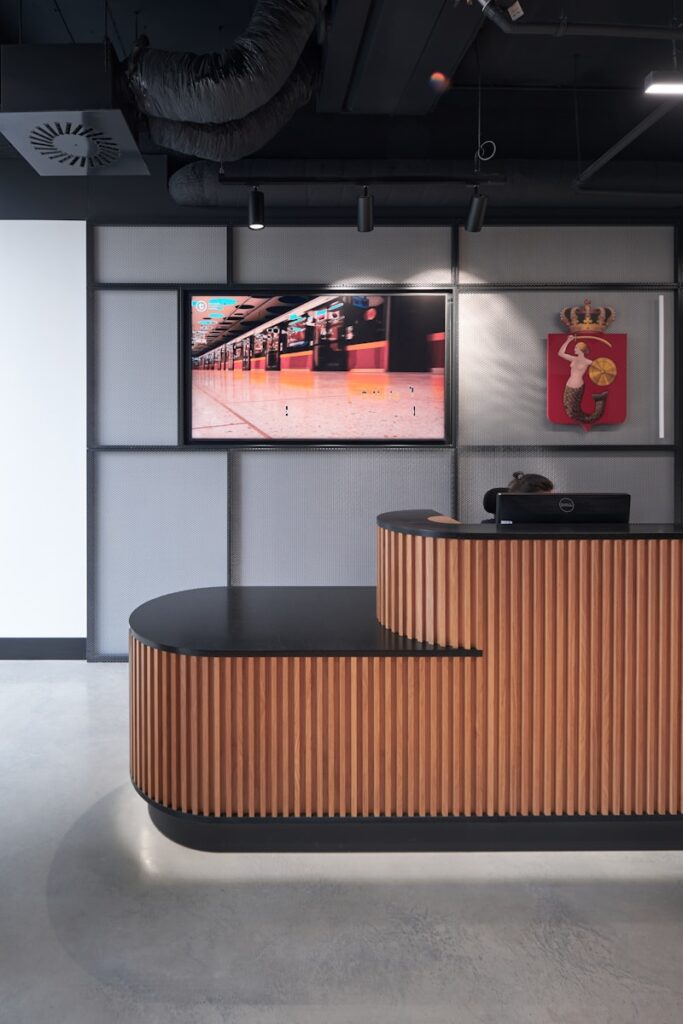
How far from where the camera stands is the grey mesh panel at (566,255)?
5.32 meters

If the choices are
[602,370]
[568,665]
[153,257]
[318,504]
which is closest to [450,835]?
[568,665]

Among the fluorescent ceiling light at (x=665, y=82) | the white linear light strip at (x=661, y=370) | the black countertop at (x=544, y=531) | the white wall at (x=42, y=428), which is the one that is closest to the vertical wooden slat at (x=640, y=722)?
the black countertop at (x=544, y=531)

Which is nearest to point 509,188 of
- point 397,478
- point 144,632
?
point 397,478

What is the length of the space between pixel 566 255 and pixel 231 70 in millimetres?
A: 2864

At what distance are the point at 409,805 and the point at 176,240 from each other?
14.1 feet

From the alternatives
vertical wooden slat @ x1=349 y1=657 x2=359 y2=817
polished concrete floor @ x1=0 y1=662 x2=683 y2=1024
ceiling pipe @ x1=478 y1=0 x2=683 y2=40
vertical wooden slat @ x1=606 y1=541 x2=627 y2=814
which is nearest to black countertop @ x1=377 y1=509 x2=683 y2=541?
vertical wooden slat @ x1=606 y1=541 x2=627 y2=814

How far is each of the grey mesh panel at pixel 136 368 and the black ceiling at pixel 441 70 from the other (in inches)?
46.0

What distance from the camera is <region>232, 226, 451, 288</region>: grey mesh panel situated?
5297mm

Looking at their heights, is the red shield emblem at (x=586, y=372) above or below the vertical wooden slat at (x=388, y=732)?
above

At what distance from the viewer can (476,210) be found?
446 centimetres

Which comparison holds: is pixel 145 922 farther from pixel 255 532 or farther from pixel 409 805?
pixel 255 532

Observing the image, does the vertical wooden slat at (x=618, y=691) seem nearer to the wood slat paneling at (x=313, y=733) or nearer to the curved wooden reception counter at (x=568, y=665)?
the curved wooden reception counter at (x=568, y=665)

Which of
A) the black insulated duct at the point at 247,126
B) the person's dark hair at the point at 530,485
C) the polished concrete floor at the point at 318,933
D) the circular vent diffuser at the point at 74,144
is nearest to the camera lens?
the polished concrete floor at the point at 318,933

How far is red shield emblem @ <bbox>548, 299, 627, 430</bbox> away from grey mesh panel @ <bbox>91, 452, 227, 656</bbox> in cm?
257
